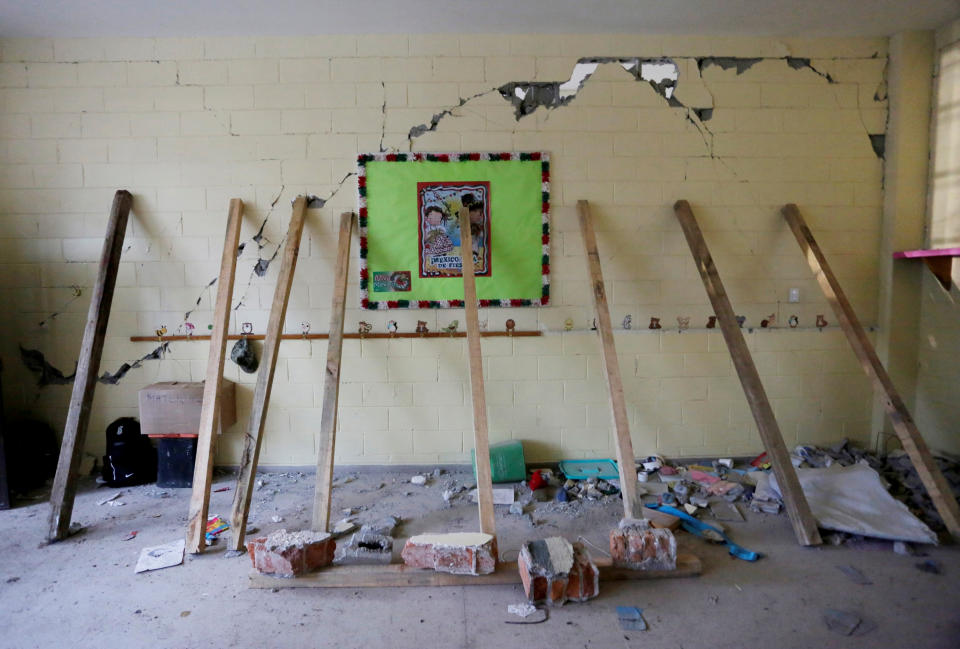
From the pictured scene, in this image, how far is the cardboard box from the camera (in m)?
3.08

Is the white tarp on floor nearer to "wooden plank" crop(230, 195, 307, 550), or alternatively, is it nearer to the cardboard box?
"wooden plank" crop(230, 195, 307, 550)

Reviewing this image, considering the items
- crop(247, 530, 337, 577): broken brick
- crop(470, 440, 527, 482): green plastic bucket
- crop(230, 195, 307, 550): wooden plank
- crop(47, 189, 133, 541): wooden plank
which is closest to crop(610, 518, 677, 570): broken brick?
crop(470, 440, 527, 482): green plastic bucket

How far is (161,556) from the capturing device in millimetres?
2379

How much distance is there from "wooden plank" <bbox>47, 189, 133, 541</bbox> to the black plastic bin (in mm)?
482

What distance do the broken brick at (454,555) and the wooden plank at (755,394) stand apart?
1.52 m

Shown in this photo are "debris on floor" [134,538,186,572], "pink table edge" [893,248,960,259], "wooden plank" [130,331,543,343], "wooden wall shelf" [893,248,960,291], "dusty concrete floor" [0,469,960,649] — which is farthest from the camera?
"wooden plank" [130,331,543,343]

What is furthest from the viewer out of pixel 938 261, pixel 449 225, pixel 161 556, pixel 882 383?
pixel 449 225

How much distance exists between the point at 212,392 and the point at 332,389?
66cm

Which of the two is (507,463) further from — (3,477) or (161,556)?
(3,477)

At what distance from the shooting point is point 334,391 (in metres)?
2.72

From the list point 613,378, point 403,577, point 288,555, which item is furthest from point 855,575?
point 288,555

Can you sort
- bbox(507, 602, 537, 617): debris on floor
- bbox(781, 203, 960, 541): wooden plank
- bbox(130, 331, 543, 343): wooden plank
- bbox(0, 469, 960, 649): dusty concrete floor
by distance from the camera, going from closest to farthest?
bbox(0, 469, 960, 649): dusty concrete floor < bbox(507, 602, 537, 617): debris on floor < bbox(781, 203, 960, 541): wooden plank < bbox(130, 331, 543, 343): wooden plank

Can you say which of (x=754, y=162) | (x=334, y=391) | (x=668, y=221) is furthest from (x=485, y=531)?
(x=754, y=162)

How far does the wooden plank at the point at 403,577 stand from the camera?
6.98ft
